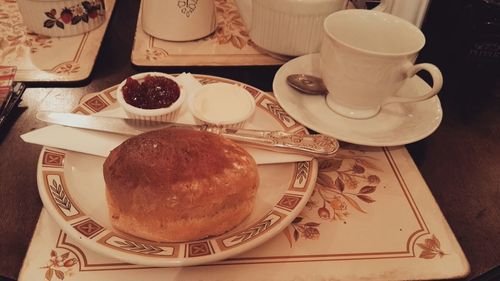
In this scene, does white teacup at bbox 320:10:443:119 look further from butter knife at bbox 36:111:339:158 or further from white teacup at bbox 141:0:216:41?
white teacup at bbox 141:0:216:41

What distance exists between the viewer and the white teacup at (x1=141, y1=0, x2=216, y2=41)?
103cm

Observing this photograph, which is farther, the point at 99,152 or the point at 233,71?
the point at 233,71

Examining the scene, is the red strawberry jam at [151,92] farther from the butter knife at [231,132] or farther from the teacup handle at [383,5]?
the teacup handle at [383,5]

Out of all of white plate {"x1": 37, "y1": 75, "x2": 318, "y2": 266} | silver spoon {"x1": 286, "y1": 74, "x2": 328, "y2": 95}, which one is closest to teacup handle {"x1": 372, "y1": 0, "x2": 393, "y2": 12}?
silver spoon {"x1": 286, "y1": 74, "x2": 328, "y2": 95}

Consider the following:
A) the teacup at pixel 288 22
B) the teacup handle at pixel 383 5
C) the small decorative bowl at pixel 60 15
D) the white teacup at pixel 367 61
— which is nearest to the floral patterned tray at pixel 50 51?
the small decorative bowl at pixel 60 15

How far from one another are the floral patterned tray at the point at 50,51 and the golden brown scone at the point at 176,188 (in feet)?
1.43

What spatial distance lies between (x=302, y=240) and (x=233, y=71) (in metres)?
0.53

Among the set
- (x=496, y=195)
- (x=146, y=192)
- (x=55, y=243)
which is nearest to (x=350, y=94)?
(x=496, y=195)

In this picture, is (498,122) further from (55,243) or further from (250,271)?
(55,243)

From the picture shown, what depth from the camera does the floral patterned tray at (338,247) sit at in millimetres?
597

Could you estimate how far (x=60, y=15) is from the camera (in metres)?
1.07

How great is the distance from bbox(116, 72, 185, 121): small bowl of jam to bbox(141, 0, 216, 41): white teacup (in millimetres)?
280

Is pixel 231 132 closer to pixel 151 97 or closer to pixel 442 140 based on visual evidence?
pixel 151 97

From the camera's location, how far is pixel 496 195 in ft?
2.55
